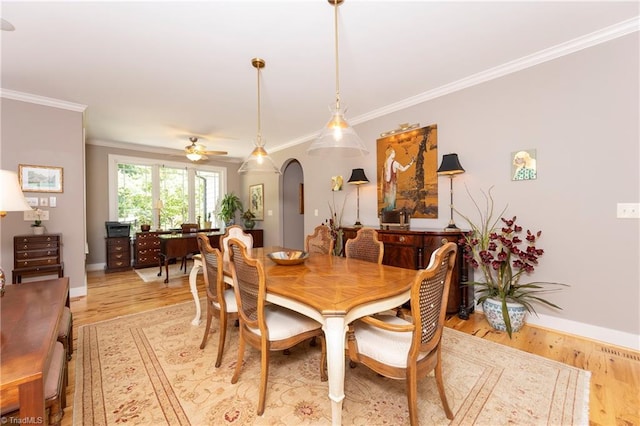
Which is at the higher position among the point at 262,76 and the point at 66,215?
the point at 262,76

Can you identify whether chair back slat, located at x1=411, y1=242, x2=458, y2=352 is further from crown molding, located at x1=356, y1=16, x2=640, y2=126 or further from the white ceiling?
crown molding, located at x1=356, y1=16, x2=640, y2=126

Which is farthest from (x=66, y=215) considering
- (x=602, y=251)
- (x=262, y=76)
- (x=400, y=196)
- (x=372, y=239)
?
(x=602, y=251)

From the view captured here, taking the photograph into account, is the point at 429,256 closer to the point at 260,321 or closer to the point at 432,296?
the point at 432,296

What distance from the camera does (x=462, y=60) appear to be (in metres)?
2.72

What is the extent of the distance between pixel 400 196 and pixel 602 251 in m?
1.99

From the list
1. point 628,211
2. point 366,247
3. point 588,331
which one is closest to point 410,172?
point 366,247

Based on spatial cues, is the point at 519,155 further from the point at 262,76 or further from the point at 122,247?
the point at 122,247

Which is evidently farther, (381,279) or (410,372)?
(381,279)

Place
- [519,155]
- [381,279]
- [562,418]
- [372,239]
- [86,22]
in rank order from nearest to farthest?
1. [562,418]
2. [381,279]
3. [86,22]
4. [372,239]
5. [519,155]

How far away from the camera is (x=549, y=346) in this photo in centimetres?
233

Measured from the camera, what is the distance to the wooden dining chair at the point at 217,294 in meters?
2.06

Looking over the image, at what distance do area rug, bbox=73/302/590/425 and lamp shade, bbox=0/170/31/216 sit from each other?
4.04 ft

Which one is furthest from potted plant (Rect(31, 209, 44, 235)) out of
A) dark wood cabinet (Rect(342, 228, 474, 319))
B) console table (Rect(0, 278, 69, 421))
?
dark wood cabinet (Rect(342, 228, 474, 319))

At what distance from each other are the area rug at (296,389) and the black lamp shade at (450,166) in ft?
5.63
